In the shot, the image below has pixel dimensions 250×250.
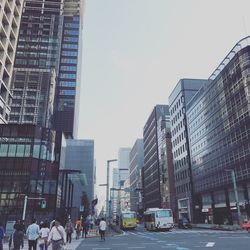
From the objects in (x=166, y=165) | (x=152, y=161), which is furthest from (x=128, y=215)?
(x=152, y=161)

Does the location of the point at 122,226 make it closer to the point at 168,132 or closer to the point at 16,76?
the point at 168,132

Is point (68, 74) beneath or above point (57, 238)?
above

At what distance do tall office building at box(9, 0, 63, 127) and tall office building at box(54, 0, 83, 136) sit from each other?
4601 mm

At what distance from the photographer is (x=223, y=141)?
5575 centimetres

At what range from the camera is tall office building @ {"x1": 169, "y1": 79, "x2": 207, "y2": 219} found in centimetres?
7500

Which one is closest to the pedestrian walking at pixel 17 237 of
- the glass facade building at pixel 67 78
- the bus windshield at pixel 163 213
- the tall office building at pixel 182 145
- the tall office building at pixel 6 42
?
the bus windshield at pixel 163 213

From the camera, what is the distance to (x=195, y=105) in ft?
232

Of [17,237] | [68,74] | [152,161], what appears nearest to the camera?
[17,237]

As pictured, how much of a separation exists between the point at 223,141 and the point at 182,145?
25000 millimetres

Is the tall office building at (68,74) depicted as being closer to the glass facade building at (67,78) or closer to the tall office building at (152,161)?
the glass facade building at (67,78)

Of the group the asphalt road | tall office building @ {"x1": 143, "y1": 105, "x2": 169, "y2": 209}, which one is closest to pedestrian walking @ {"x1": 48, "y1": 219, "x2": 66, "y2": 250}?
the asphalt road

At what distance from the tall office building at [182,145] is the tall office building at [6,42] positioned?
46654mm

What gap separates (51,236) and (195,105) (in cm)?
6370

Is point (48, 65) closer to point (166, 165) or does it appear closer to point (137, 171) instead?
point (166, 165)
